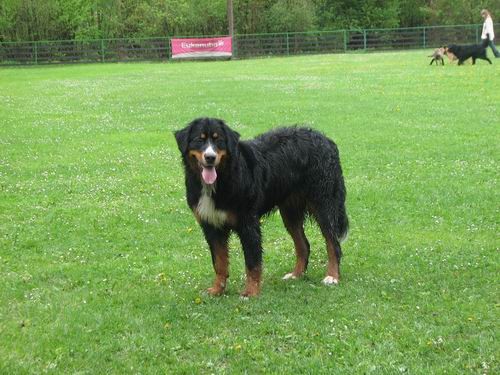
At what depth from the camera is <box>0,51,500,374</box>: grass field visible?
15.4ft

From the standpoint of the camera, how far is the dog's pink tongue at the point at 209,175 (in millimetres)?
5457

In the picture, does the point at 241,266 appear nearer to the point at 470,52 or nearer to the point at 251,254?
the point at 251,254

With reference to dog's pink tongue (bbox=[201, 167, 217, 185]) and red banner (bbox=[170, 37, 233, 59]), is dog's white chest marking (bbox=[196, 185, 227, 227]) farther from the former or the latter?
red banner (bbox=[170, 37, 233, 59])

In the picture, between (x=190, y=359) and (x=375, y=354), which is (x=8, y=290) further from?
(x=375, y=354)

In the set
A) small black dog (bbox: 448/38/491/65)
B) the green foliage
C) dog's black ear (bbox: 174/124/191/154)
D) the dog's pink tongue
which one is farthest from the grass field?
the green foliage

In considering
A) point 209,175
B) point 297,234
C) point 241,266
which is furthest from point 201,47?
point 209,175

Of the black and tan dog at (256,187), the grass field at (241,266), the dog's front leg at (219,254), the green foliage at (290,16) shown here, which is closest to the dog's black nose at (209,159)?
the black and tan dog at (256,187)

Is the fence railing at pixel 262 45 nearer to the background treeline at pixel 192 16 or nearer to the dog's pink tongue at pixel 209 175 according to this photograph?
the background treeline at pixel 192 16

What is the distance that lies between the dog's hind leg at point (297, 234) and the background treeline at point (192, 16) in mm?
54718

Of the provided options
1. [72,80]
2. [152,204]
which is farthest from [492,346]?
[72,80]

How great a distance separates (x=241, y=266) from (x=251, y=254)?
3.08 feet

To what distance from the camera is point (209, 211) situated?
5715mm

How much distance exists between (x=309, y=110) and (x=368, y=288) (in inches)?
492

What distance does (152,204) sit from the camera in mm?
9219
